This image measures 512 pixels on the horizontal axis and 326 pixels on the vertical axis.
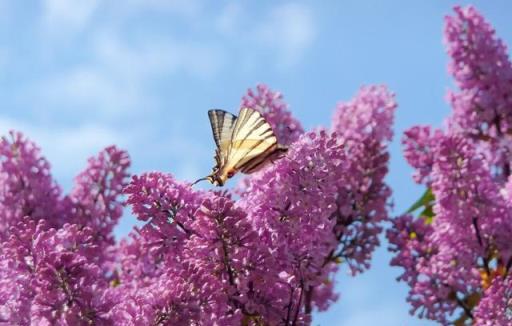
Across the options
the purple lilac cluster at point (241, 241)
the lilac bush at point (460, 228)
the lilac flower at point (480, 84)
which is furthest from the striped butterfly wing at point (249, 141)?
the lilac flower at point (480, 84)

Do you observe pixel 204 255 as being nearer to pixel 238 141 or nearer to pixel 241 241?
pixel 241 241

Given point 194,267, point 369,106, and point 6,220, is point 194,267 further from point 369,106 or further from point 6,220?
point 369,106

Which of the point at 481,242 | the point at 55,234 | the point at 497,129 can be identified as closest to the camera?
the point at 55,234

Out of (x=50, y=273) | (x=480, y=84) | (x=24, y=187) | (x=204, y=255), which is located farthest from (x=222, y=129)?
(x=480, y=84)

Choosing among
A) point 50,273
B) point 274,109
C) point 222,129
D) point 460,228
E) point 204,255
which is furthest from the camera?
point 274,109

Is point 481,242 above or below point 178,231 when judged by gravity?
above

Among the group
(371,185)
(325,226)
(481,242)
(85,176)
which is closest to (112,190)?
(85,176)

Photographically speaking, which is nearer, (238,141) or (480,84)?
(238,141)

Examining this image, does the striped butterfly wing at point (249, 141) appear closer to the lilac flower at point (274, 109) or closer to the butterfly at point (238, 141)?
the butterfly at point (238, 141)
